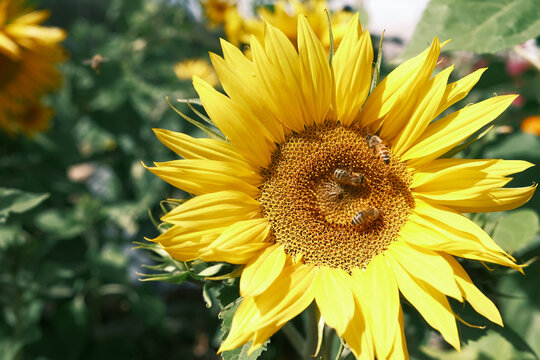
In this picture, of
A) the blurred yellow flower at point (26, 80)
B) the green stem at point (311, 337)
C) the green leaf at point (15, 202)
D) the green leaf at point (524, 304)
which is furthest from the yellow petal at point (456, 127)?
the blurred yellow flower at point (26, 80)

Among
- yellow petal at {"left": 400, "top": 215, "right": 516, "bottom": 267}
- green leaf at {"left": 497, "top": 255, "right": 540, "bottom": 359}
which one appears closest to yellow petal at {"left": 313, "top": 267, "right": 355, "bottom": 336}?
yellow petal at {"left": 400, "top": 215, "right": 516, "bottom": 267}

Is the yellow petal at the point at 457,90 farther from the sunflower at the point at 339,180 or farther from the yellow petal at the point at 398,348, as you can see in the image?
the yellow petal at the point at 398,348

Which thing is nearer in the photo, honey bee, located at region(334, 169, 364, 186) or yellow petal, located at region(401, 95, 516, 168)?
yellow petal, located at region(401, 95, 516, 168)

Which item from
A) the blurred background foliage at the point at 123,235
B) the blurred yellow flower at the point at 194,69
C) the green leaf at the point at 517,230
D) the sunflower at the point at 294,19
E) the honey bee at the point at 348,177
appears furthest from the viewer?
the blurred yellow flower at the point at 194,69

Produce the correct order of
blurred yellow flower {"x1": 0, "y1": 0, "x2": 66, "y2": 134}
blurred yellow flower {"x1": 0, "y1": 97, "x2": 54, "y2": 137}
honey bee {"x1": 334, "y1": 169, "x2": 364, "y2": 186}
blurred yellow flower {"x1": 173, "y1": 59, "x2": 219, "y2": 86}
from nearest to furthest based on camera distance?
honey bee {"x1": 334, "y1": 169, "x2": 364, "y2": 186}
blurred yellow flower {"x1": 0, "y1": 0, "x2": 66, "y2": 134}
blurred yellow flower {"x1": 0, "y1": 97, "x2": 54, "y2": 137}
blurred yellow flower {"x1": 173, "y1": 59, "x2": 219, "y2": 86}

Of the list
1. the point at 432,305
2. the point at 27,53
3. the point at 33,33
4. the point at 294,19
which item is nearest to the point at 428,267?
→ the point at 432,305

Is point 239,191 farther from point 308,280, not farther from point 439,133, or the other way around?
point 439,133

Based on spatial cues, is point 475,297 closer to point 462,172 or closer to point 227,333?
point 462,172

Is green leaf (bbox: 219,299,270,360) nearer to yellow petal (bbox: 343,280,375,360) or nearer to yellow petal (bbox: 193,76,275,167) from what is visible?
yellow petal (bbox: 343,280,375,360)
